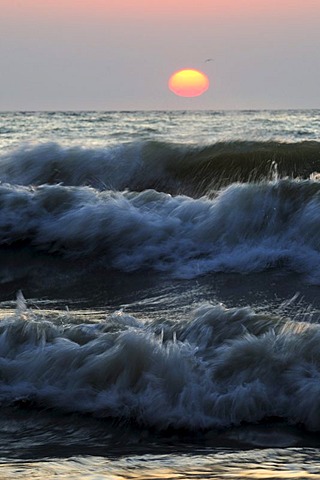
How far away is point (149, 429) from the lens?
14.6 feet

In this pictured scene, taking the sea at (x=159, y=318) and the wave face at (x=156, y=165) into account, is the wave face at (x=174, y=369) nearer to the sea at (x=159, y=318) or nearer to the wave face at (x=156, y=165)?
the sea at (x=159, y=318)

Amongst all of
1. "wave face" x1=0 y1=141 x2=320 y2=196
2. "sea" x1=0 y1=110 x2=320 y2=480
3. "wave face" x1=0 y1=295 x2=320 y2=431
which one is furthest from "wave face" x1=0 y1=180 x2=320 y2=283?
"wave face" x1=0 y1=295 x2=320 y2=431

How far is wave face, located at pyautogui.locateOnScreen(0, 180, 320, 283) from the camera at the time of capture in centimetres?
824

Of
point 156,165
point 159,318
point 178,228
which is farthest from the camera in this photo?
point 156,165

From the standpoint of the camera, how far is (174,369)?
4820 mm

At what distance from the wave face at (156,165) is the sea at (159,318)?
0.04m

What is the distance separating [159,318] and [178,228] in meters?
3.03

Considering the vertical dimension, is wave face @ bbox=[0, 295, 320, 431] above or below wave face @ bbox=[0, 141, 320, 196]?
below

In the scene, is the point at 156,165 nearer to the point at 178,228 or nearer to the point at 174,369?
the point at 178,228

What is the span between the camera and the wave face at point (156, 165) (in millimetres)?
11953

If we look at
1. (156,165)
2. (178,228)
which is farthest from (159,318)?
(156,165)

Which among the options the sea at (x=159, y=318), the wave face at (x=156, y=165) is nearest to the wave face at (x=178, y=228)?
the sea at (x=159, y=318)

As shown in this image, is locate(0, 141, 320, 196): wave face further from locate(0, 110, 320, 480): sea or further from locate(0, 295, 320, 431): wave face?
locate(0, 295, 320, 431): wave face

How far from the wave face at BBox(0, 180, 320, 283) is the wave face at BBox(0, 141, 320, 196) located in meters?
2.03
